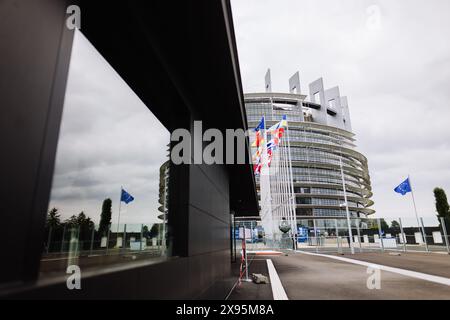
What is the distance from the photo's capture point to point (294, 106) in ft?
272

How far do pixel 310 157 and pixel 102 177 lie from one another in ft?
255


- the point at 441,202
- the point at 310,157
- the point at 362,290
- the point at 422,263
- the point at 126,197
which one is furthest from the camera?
the point at 310,157

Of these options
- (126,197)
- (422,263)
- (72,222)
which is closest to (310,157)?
(422,263)

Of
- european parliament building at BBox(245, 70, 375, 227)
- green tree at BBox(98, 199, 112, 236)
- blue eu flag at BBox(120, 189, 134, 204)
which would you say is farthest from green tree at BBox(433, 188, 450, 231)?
green tree at BBox(98, 199, 112, 236)

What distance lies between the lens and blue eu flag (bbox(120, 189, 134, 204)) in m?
3.82

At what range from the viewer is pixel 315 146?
77.8 meters

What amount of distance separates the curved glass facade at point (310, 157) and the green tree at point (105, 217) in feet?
241

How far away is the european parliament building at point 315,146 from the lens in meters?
75.6

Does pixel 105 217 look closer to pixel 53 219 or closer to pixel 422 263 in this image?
pixel 53 219

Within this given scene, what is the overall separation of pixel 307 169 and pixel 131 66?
77.2 metres

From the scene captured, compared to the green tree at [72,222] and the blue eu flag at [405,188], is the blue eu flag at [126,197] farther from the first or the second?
the blue eu flag at [405,188]
